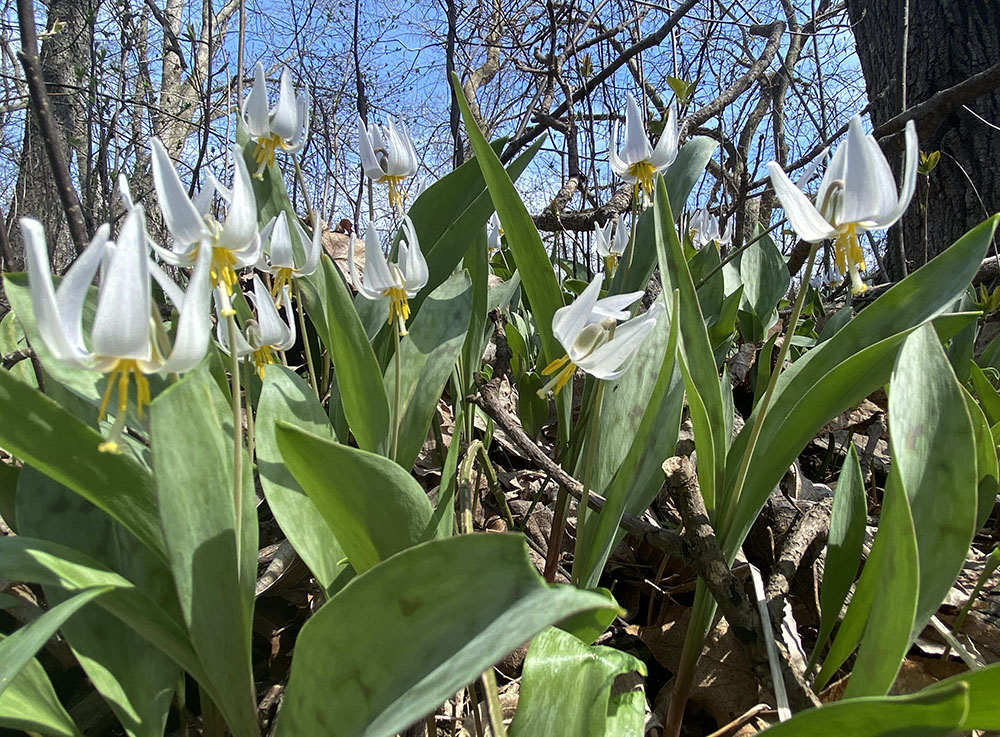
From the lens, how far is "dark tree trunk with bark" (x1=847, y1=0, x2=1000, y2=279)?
332 cm

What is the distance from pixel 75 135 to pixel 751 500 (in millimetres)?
5392

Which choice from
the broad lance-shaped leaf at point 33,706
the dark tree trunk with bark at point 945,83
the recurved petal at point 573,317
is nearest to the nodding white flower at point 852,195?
the recurved petal at point 573,317

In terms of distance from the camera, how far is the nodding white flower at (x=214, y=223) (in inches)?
32.0

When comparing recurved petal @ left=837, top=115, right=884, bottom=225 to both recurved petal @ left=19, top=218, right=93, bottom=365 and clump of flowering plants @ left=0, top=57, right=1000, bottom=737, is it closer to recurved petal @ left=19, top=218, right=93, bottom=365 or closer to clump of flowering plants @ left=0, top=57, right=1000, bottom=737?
clump of flowering plants @ left=0, top=57, right=1000, bottom=737

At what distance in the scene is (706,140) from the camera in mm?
1648

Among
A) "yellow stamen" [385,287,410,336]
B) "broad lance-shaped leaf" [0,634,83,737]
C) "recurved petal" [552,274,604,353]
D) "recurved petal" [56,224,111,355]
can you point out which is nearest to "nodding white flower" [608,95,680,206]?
"yellow stamen" [385,287,410,336]

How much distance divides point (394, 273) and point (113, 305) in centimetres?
66

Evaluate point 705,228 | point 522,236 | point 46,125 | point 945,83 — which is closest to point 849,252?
point 522,236

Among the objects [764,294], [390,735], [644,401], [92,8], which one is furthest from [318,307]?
[92,8]

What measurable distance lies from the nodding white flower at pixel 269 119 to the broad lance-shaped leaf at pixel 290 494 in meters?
0.70

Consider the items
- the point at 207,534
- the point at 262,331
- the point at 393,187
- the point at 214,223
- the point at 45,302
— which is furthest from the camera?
the point at 393,187

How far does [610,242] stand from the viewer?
2.77 metres

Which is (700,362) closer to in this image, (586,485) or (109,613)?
(586,485)

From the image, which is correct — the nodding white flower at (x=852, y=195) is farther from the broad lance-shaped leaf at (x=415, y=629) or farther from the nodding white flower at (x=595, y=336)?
Result: the broad lance-shaped leaf at (x=415, y=629)
